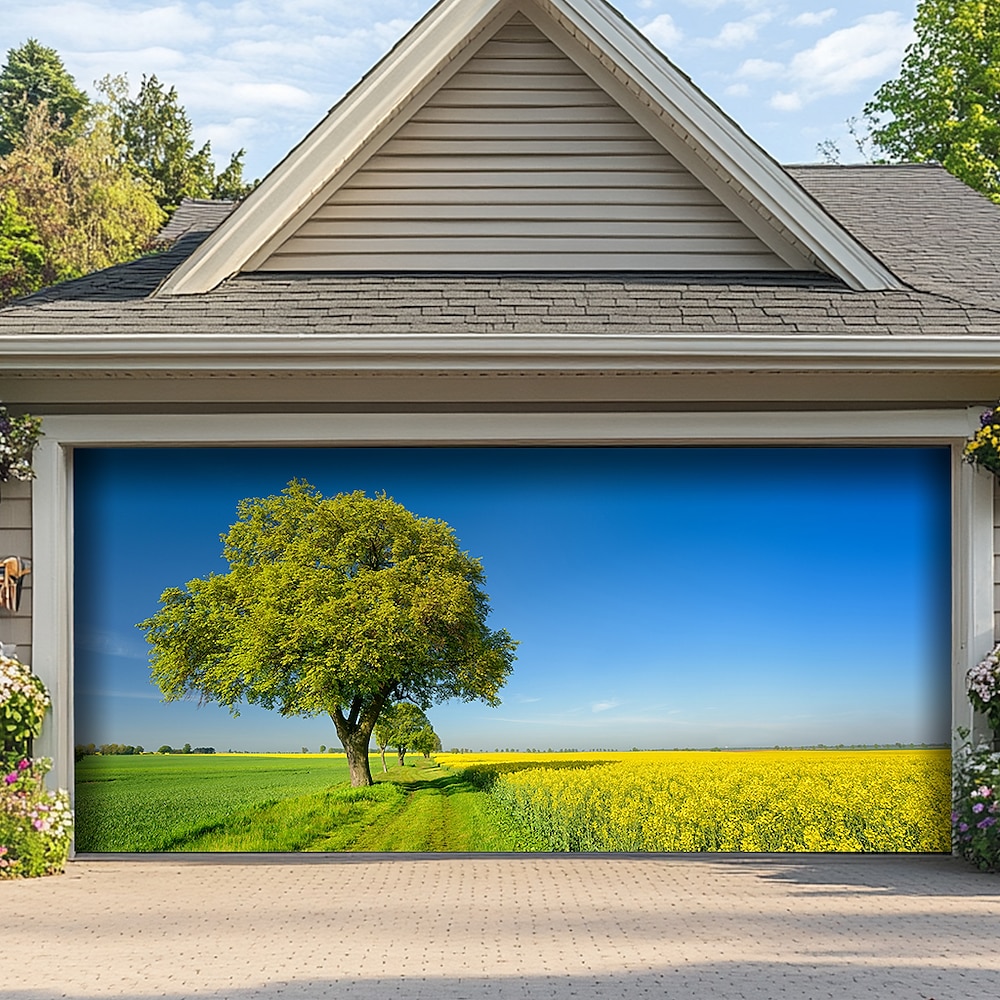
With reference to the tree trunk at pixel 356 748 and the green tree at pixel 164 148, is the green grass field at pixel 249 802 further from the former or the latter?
the green tree at pixel 164 148

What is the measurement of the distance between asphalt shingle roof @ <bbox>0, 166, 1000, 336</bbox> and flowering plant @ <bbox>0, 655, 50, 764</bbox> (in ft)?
6.78

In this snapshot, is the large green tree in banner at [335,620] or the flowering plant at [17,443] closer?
the flowering plant at [17,443]

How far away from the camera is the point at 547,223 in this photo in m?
8.63

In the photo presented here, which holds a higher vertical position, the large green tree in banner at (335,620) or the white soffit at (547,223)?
the white soffit at (547,223)

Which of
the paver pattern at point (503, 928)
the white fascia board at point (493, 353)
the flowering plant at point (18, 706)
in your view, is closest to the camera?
the paver pattern at point (503, 928)

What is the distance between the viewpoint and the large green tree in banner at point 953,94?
78.7ft

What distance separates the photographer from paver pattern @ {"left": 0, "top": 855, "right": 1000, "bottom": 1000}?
4820 millimetres

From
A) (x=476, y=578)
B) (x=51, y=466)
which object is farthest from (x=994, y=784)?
(x=51, y=466)

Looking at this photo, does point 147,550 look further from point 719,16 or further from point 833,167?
point 719,16

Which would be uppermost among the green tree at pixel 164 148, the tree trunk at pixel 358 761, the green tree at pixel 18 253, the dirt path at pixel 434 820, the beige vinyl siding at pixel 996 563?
the green tree at pixel 164 148

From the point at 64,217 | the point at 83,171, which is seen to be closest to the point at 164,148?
the point at 83,171

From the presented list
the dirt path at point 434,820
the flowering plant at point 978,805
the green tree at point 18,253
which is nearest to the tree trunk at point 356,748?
the dirt path at point 434,820

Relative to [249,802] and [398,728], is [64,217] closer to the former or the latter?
[249,802]

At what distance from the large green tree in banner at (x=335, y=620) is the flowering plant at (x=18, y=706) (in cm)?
92
